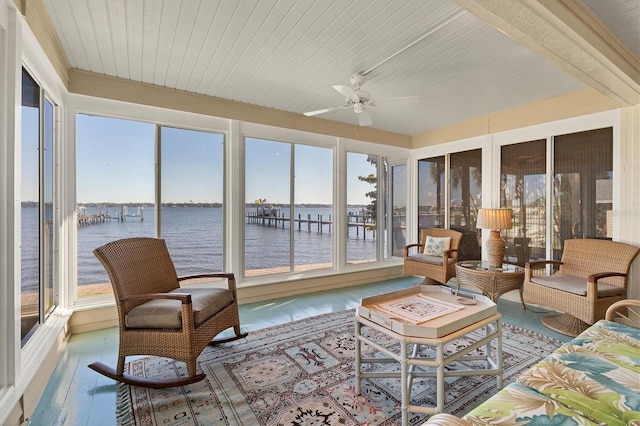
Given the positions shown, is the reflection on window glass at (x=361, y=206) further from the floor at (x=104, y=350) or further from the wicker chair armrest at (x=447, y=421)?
the wicker chair armrest at (x=447, y=421)

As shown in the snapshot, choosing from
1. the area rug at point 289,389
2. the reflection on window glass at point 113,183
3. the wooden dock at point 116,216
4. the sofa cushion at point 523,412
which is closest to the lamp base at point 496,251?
the area rug at point 289,389

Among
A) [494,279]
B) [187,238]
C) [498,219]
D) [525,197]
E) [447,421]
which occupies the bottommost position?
[494,279]

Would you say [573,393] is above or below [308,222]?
below

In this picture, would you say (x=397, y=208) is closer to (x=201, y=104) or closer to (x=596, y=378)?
(x=201, y=104)

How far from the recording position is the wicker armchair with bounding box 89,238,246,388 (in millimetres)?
2088

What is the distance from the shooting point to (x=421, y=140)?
17.9 feet

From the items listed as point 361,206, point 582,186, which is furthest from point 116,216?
point 582,186

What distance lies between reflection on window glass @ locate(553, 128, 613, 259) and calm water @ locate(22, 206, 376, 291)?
275 centimetres

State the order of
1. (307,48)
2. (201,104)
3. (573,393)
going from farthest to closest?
(201,104) → (307,48) → (573,393)

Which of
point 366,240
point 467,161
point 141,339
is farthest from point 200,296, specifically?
point 467,161

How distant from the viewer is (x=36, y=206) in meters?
2.45

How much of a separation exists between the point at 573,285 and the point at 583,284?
0.13 metres

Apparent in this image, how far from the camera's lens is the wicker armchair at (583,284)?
9.09 ft

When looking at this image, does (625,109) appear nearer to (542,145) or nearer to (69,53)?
(542,145)
